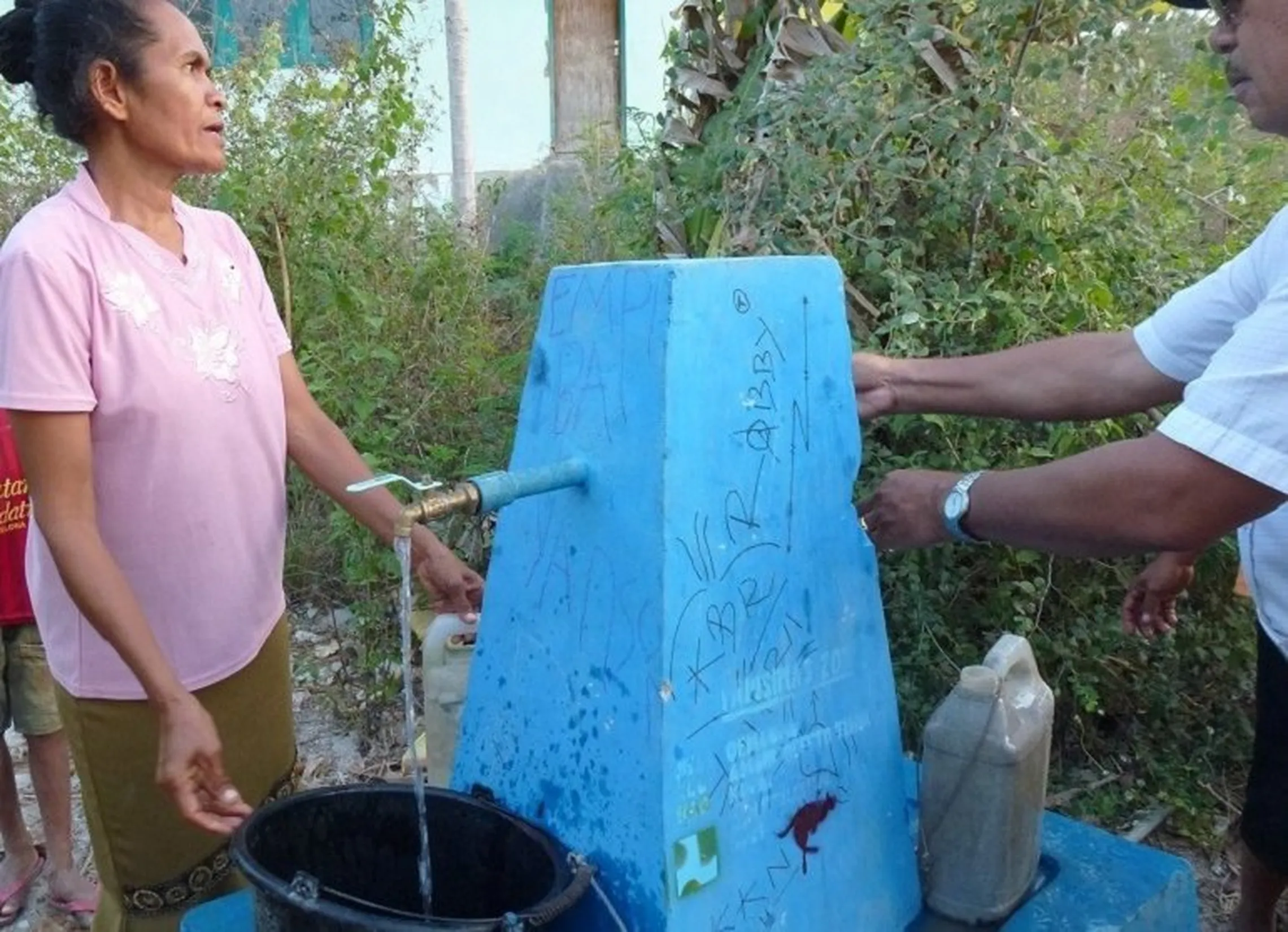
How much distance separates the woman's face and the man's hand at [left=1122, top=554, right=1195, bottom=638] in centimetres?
188

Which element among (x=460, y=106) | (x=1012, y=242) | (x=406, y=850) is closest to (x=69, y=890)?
(x=406, y=850)

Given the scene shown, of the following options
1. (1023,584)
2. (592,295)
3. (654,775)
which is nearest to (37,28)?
(592,295)

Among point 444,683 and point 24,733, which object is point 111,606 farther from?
point 24,733

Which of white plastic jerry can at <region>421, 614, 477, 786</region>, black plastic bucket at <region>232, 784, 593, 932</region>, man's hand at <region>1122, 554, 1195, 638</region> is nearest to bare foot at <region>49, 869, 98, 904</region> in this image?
white plastic jerry can at <region>421, 614, 477, 786</region>

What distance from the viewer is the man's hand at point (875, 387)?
2.04 m

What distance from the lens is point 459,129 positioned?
24.2ft

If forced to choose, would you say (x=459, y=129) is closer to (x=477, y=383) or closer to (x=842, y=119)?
(x=477, y=383)

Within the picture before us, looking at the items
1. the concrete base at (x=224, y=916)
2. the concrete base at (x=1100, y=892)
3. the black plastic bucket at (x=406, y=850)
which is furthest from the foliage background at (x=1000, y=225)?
the concrete base at (x=224, y=916)

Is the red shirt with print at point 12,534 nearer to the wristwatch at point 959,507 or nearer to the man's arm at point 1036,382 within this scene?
the man's arm at point 1036,382

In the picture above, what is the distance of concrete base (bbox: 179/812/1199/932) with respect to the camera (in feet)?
5.57

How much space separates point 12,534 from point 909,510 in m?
2.12

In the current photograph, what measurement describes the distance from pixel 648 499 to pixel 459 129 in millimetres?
6427

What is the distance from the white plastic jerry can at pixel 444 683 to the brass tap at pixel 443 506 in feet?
3.85

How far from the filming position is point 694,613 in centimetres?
143
